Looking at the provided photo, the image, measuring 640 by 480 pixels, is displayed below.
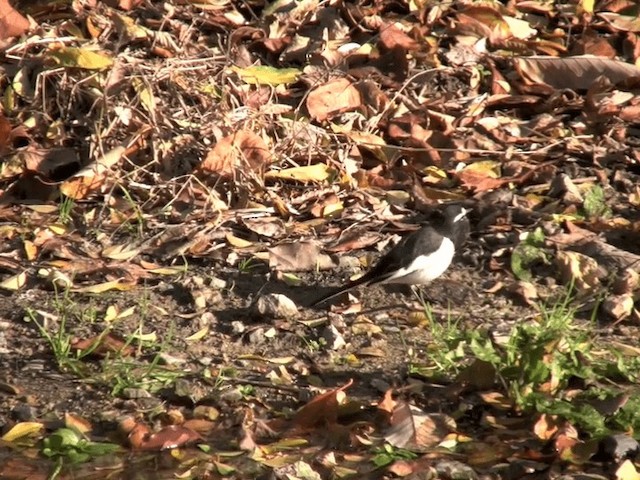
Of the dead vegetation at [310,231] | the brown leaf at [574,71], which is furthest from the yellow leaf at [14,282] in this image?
the brown leaf at [574,71]

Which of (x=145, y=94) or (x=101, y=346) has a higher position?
(x=145, y=94)

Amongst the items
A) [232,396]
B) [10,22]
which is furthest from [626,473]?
[10,22]

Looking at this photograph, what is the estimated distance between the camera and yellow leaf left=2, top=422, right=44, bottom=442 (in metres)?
5.12

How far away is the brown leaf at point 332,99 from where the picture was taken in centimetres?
741

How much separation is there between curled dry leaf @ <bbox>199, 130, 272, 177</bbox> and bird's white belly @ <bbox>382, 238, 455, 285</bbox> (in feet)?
4.07

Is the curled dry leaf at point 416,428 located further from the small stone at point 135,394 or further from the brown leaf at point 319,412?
the small stone at point 135,394

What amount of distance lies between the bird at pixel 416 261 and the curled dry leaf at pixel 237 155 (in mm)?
1061

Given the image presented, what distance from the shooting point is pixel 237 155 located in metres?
7.00

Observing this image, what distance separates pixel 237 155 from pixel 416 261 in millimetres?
1389

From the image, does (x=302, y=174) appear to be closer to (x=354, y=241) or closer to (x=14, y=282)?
(x=354, y=241)

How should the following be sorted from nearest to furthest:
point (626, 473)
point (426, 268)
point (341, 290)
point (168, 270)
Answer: point (626, 473)
point (426, 268)
point (341, 290)
point (168, 270)

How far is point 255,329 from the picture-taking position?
5965 mm

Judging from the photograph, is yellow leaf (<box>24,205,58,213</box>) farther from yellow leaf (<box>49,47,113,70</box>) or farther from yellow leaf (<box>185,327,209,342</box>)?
yellow leaf (<box>185,327,209,342</box>)

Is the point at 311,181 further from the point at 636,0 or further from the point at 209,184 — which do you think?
the point at 636,0
